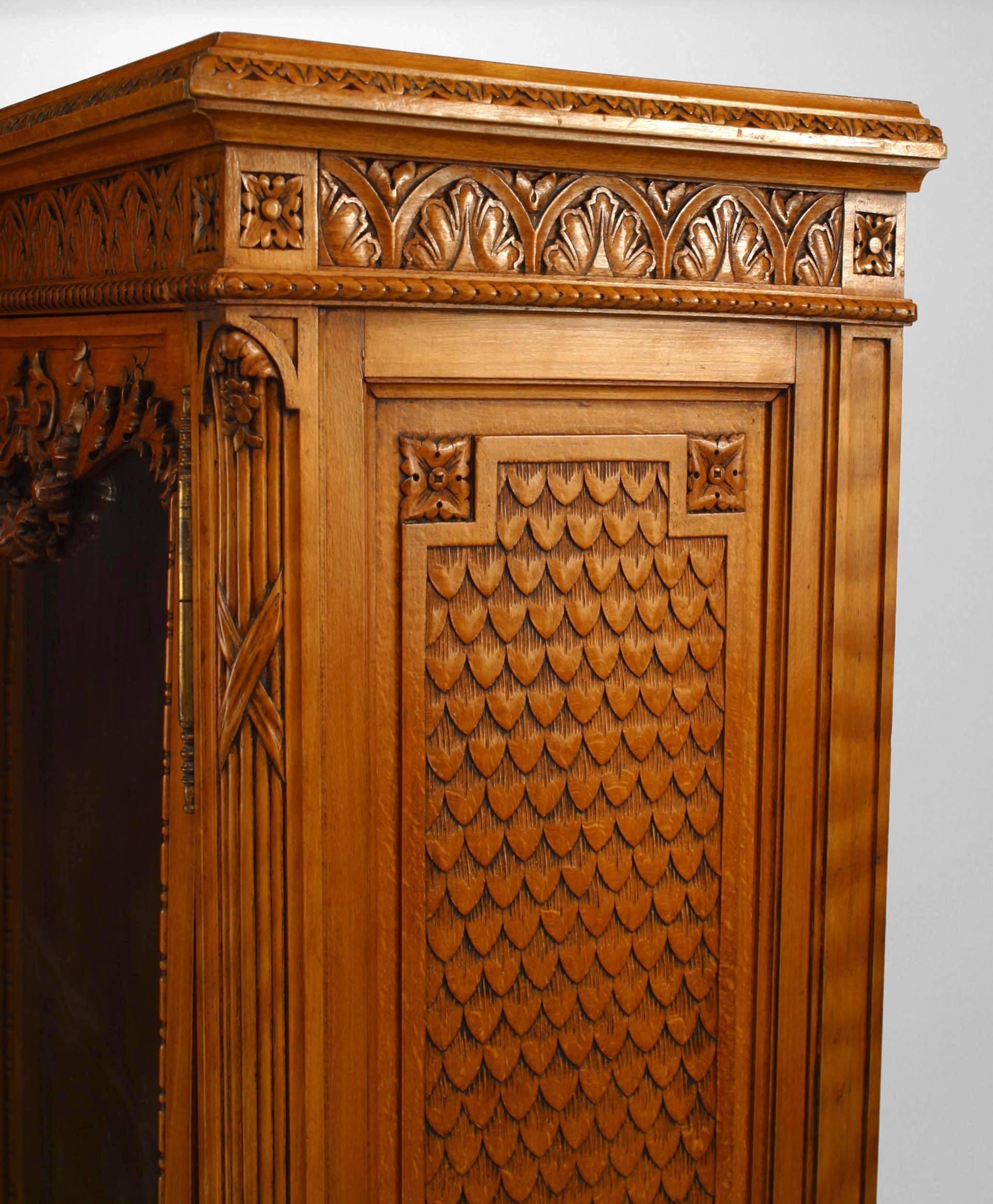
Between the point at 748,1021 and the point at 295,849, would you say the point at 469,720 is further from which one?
the point at 748,1021

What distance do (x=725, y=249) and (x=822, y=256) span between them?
0.12 m

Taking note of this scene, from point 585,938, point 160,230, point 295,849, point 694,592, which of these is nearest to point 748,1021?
point 585,938

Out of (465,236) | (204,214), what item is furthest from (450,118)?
(204,214)

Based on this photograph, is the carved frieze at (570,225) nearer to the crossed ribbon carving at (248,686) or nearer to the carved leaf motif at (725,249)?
the carved leaf motif at (725,249)

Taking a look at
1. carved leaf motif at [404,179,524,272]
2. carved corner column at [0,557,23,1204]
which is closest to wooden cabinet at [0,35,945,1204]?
carved leaf motif at [404,179,524,272]

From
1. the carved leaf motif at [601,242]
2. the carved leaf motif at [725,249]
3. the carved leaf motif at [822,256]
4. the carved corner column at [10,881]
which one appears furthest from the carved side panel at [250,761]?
the carved corner column at [10,881]

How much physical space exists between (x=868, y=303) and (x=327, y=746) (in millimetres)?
707

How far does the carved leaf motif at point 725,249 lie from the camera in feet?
5.62

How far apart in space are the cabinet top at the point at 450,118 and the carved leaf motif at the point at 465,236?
41mm

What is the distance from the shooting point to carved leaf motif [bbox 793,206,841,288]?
5.83ft

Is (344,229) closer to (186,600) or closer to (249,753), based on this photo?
(186,600)

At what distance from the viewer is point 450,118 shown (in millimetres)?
1529

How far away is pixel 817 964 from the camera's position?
6.19 ft

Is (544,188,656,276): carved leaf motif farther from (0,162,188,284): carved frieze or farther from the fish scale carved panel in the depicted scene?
(0,162,188,284): carved frieze
